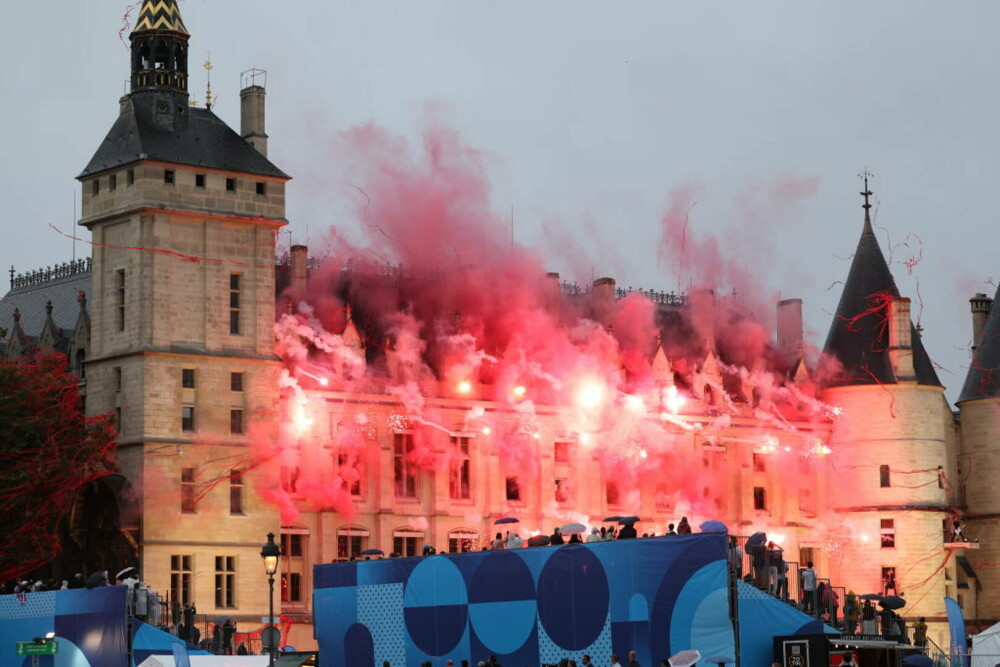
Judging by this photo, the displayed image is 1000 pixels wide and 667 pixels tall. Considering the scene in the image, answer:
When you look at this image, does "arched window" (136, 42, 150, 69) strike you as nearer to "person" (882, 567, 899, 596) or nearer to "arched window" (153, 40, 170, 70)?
"arched window" (153, 40, 170, 70)

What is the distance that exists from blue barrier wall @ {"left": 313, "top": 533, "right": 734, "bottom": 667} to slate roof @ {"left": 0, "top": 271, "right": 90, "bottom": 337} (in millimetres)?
24915

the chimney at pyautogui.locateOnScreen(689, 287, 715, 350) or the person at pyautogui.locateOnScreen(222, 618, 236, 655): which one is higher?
the chimney at pyautogui.locateOnScreen(689, 287, 715, 350)

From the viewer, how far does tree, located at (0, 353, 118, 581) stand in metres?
67.2

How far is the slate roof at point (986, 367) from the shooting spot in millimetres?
91375

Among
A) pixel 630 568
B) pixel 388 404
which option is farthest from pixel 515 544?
pixel 388 404

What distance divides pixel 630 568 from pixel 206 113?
31.2 metres

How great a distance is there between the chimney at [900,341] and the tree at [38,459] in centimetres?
3474

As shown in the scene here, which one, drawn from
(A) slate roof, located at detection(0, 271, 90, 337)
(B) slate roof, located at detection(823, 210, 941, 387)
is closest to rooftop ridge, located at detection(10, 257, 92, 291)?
(A) slate roof, located at detection(0, 271, 90, 337)

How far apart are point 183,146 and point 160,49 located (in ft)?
14.5

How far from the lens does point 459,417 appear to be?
8012 centimetres

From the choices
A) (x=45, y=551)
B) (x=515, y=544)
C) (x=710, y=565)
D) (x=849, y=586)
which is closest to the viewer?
(x=710, y=565)

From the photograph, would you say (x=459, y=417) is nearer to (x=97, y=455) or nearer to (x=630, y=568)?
(x=97, y=455)

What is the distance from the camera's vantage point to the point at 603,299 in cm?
8819

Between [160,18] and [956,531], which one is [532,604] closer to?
[160,18]
